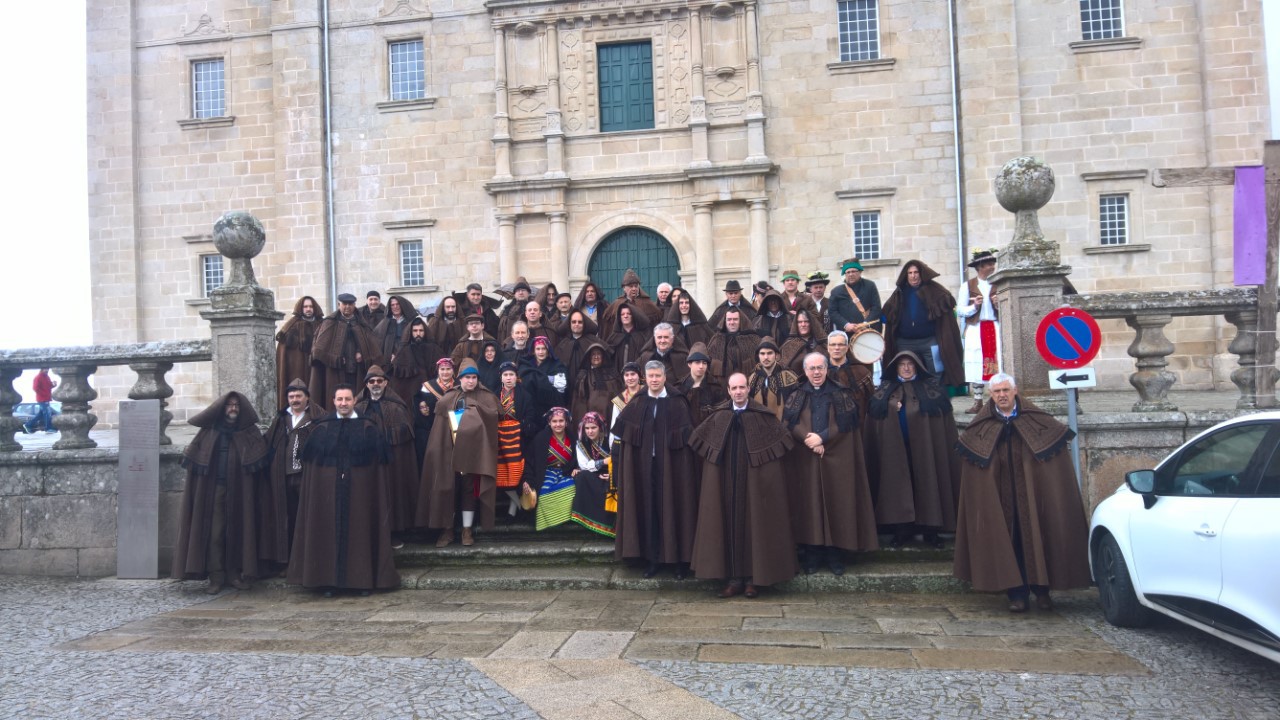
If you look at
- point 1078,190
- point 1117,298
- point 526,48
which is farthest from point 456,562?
point 1078,190

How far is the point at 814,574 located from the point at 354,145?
15.6 m

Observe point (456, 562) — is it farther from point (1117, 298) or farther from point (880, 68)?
point (880, 68)

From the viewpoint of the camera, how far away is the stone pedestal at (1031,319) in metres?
8.23

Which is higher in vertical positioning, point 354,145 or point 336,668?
point 354,145

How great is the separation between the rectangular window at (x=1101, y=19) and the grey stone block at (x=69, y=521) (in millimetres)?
18292

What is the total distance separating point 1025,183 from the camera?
8.32 meters

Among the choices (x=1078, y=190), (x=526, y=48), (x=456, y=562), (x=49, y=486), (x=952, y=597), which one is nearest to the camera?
(x=952, y=597)

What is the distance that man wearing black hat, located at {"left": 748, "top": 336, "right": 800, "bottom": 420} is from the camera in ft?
27.1

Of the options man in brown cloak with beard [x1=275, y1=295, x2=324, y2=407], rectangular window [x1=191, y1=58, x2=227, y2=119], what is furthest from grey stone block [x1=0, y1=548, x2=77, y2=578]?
rectangular window [x1=191, y1=58, x2=227, y2=119]

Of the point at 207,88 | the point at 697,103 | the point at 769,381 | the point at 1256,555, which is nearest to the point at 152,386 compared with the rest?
the point at 769,381

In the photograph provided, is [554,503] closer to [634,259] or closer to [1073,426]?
[1073,426]

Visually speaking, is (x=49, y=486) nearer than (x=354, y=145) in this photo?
Yes

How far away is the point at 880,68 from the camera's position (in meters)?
18.1

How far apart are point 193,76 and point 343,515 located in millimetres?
16490
